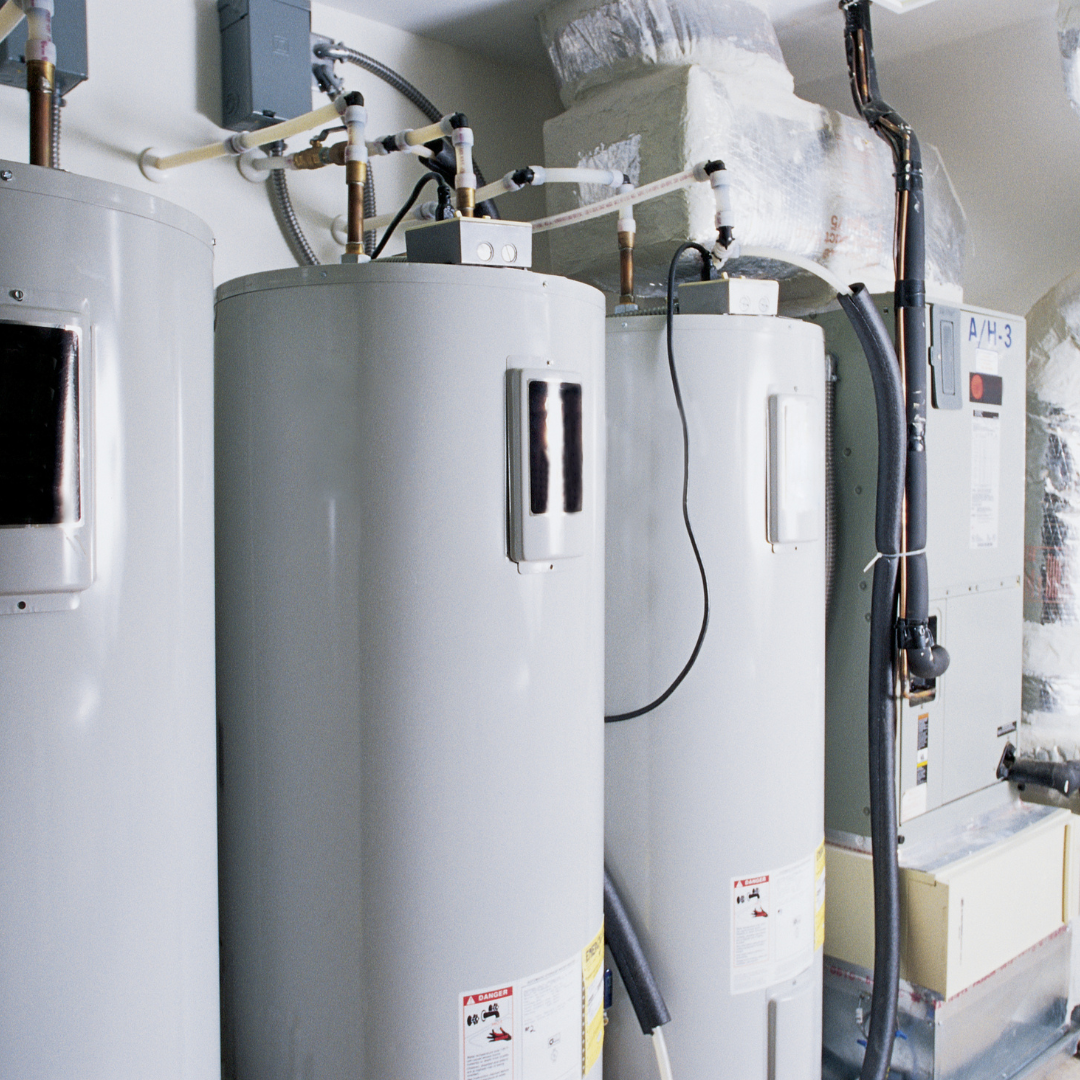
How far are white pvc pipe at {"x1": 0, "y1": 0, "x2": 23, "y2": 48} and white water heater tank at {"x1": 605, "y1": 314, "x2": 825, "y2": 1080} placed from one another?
0.81 meters

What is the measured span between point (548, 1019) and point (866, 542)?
3.39 feet

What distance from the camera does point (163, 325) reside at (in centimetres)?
96

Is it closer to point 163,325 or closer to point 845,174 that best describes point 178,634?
point 163,325

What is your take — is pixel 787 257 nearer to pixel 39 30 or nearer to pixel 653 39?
pixel 653 39

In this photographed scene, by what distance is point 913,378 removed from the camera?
174 cm

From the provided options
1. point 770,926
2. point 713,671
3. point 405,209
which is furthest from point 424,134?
point 770,926

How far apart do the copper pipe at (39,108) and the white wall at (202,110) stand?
67 cm

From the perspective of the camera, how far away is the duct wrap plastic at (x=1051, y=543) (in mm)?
2109

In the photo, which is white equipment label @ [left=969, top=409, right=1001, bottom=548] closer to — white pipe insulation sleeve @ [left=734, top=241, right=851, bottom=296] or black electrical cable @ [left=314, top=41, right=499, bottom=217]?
white pipe insulation sleeve @ [left=734, top=241, right=851, bottom=296]

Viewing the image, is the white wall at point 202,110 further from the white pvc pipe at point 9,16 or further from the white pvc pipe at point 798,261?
the white pvc pipe at point 798,261

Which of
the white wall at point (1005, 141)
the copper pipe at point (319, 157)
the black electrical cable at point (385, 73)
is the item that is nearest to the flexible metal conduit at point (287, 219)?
the copper pipe at point (319, 157)

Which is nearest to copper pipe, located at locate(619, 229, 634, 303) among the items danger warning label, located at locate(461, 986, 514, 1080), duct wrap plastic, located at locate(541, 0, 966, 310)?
duct wrap plastic, located at locate(541, 0, 966, 310)

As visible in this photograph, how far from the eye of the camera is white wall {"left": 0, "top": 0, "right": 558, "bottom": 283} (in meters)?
1.58

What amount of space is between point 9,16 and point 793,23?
1.64 metres
